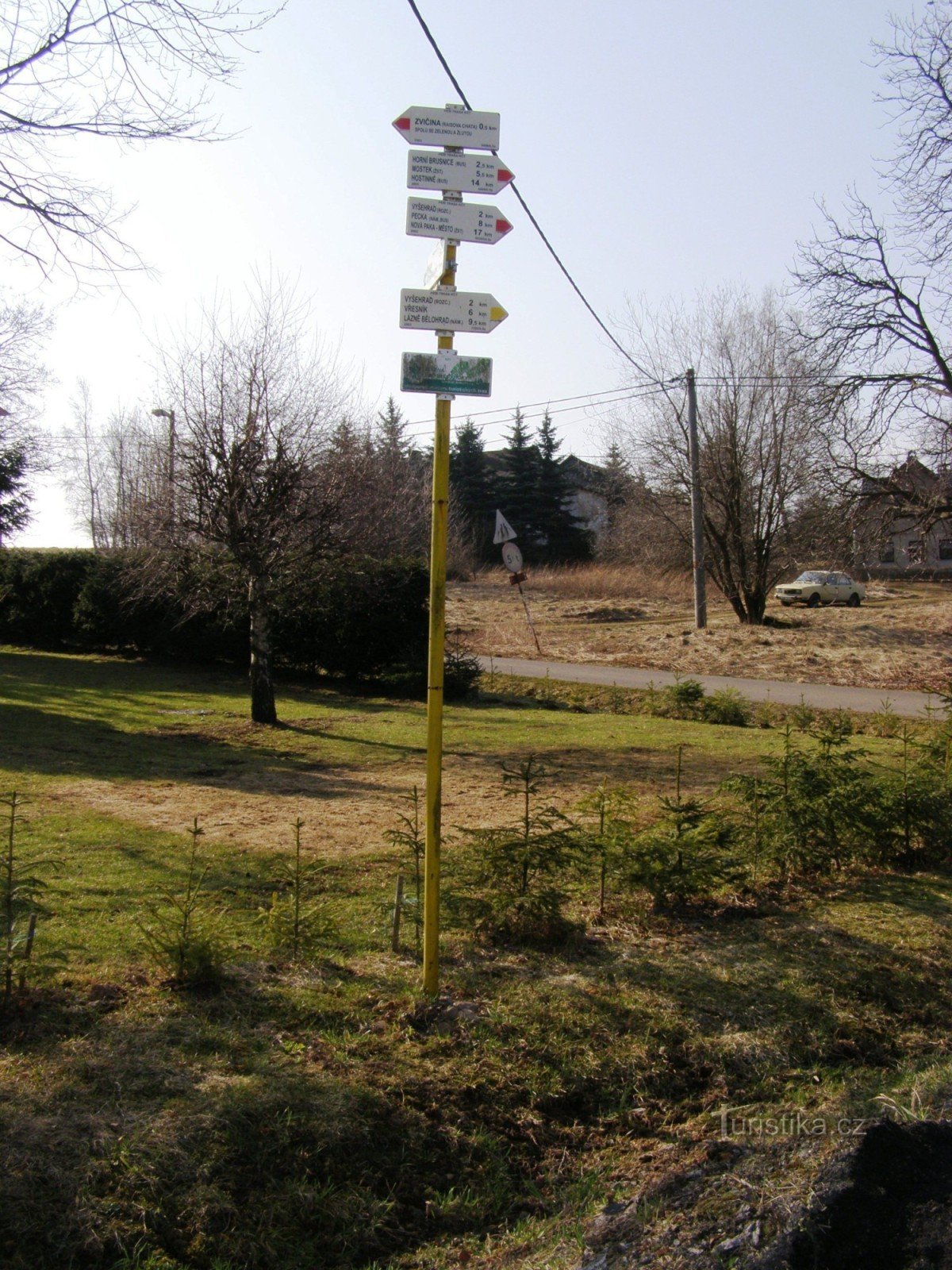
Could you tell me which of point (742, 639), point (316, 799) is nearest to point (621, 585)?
point (742, 639)

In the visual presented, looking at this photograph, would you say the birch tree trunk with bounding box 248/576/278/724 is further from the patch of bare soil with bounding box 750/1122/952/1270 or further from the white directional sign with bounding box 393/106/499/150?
the patch of bare soil with bounding box 750/1122/952/1270

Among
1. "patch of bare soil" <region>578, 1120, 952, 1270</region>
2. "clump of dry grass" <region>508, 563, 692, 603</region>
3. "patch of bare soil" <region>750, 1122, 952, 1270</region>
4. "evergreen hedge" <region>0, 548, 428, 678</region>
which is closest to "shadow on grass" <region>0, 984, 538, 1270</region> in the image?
"patch of bare soil" <region>578, 1120, 952, 1270</region>

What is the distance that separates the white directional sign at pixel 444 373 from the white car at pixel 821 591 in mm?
34911

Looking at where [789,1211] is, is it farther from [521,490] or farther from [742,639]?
[521,490]

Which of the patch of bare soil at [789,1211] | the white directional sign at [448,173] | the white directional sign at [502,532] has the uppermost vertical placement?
the white directional sign at [448,173]

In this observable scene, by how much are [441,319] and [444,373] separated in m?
0.24

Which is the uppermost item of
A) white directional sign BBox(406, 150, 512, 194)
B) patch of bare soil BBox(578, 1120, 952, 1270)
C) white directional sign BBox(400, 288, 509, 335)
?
white directional sign BBox(406, 150, 512, 194)

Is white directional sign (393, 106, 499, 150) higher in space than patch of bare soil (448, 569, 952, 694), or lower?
higher

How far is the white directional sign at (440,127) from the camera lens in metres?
4.30

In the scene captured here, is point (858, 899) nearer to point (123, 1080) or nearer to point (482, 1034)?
point (482, 1034)

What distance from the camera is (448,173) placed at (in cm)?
432

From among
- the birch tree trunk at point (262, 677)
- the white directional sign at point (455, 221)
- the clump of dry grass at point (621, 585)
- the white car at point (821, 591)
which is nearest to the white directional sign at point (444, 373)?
the white directional sign at point (455, 221)

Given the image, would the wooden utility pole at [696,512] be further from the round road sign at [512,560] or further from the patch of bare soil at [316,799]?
the patch of bare soil at [316,799]

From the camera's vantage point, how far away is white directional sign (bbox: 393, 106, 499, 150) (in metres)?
4.30
